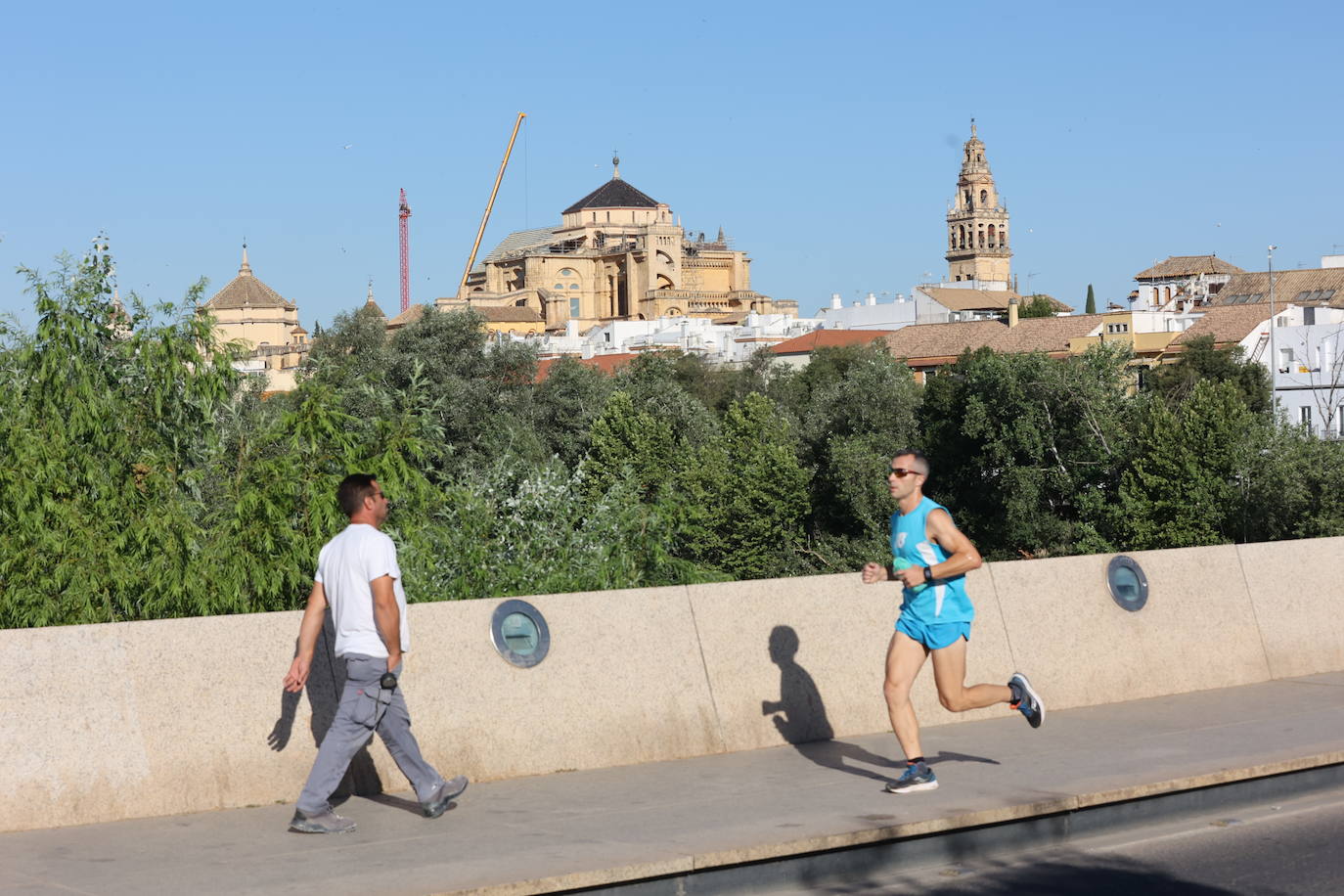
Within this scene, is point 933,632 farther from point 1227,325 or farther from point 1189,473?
point 1227,325

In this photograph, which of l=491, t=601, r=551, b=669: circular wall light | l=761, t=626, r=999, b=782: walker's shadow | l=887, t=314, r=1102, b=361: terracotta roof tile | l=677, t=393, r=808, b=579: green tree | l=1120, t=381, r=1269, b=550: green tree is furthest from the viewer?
l=887, t=314, r=1102, b=361: terracotta roof tile

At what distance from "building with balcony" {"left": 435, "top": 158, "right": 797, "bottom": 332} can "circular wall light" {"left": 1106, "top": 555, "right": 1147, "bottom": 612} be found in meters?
167

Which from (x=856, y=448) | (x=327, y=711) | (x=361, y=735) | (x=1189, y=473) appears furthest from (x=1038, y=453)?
(x=361, y=735)

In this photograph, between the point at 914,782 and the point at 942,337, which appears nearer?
the point at 914,782

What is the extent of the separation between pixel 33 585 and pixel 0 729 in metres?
5.84

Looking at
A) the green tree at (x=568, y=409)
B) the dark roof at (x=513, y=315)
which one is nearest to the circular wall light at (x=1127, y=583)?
the green tree at (x=568, y=409)

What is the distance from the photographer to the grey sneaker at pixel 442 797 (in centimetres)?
669

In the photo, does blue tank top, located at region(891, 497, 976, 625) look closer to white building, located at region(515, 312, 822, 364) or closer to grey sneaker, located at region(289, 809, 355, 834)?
grey sneaker, located at region(289, 809, 355, 834)

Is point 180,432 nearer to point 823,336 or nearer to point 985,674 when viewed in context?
point 985,674

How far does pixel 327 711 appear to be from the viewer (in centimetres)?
728

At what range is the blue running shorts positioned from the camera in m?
7.23

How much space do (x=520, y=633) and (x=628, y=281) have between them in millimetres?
178310

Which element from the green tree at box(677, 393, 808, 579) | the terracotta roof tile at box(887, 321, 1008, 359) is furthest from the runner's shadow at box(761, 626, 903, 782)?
the terracotta roof tile at box(887, 321, 1008, 359)

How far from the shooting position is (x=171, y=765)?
271 inches
